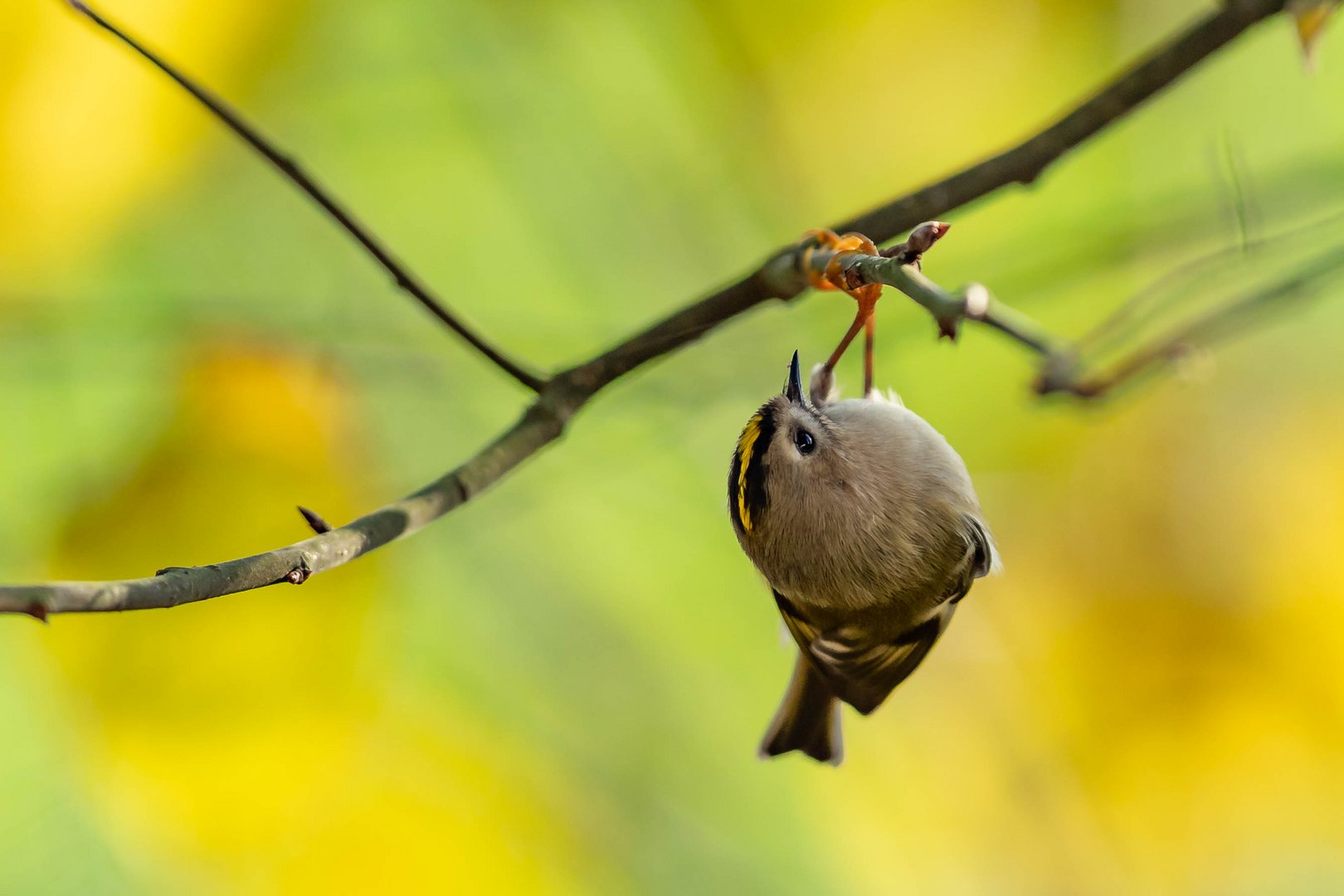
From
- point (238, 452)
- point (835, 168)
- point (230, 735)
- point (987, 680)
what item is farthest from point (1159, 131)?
point (230, 735)

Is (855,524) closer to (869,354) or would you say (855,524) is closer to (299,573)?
(869,354)

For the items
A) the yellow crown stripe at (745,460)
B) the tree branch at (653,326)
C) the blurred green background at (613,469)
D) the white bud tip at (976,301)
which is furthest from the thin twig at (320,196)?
the blurred green background at (613,469)

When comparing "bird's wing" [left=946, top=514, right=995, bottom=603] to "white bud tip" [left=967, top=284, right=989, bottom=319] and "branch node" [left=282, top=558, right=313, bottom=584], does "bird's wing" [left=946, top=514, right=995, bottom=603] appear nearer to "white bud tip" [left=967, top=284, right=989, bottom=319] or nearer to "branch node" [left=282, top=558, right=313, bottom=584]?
"white bud tip" [left=967, top=284, right=989, bottom=319]

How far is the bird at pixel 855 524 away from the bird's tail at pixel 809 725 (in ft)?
0.32

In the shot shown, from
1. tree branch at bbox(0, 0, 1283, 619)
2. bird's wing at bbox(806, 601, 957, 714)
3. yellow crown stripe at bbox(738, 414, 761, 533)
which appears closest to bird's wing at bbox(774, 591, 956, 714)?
bird's wing at bbox(806, 601, 957, 714)

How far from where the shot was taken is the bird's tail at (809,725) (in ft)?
4.01

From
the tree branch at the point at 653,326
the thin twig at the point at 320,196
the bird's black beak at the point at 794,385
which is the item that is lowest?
the bird's black beak at the point at 794,385

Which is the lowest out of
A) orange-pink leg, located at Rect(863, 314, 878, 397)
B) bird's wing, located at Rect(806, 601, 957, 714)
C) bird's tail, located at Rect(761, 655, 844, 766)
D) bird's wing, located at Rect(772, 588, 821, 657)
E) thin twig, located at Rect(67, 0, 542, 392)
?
bird's tail, located at Rect(761, 655, 844, 766)

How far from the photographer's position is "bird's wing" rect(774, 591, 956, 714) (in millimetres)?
1102

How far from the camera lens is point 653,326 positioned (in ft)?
2.74

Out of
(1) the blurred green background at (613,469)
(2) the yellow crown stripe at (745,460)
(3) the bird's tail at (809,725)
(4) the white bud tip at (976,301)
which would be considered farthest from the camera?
(1) the blurred green background at (613,469)

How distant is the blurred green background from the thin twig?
33.9 inches

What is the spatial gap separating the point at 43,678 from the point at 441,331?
2.78 ft

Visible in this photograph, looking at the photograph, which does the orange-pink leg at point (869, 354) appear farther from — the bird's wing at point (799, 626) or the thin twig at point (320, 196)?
the thin twig at point (320, 196)
